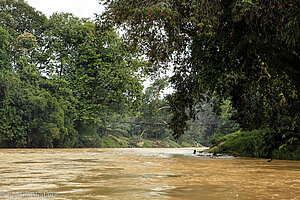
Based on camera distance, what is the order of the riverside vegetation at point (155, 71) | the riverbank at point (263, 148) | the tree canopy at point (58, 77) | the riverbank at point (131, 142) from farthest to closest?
the riverbank at point (131, 142)
the tree canopy at point (58, 77)
the riverbank at point (263, 148)
the riverside vegetation at point (155, 71)

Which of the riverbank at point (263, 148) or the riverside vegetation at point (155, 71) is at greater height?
the riverside vegetation at point (155, 71)

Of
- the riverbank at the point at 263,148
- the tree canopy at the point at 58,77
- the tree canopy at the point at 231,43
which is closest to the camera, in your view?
the tree canopy at the point at 231,43

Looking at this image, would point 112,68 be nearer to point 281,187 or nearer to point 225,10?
point 225,10

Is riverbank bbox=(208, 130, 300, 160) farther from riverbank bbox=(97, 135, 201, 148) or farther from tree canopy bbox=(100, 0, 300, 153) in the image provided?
riverbank bbox=(97, 135, 201, 148)

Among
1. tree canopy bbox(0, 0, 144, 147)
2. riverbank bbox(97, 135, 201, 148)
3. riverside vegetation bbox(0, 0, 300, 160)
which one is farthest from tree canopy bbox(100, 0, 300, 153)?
riverbank bbox(97, 135, 201, 148)

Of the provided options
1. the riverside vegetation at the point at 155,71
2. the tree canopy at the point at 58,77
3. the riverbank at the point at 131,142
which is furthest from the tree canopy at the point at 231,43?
the riverbank at the point at 131,142

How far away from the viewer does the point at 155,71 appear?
41.0 feet

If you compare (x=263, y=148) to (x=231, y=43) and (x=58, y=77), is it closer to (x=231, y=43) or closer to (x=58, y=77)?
(x=231, y=43)

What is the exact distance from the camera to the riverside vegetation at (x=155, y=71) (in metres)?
8.12

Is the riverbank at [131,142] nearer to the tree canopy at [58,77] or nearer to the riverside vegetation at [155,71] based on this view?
the riverside vegetation at [155,71]

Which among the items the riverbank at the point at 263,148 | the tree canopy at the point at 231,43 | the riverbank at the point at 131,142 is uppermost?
the tree canopy at the point at 231,43

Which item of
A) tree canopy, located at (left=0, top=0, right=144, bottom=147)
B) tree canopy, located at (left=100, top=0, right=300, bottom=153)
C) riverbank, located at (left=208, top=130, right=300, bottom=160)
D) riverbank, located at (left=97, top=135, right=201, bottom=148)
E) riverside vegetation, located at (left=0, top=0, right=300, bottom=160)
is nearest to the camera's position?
tree canopy, located at (left=100, top=0, right=300, bottom=153)

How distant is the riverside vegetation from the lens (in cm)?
812

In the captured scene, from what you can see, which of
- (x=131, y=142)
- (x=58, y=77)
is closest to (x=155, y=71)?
(x=58, y=77)
